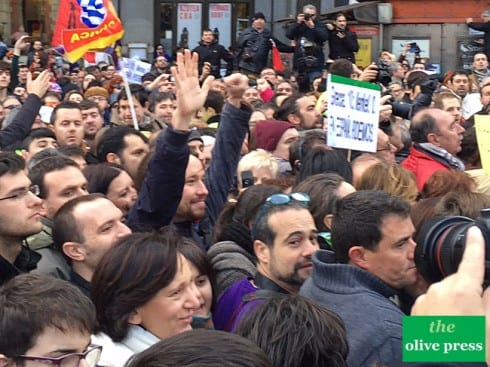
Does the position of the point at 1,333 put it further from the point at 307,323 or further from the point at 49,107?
the point at 49,107

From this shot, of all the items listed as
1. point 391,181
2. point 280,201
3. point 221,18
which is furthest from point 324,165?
point 221,18

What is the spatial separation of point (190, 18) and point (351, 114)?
21219mm

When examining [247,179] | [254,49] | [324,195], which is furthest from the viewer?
[254,49]

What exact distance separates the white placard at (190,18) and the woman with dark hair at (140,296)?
80.0 ft

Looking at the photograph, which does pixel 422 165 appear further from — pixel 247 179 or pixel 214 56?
pixel 214 56

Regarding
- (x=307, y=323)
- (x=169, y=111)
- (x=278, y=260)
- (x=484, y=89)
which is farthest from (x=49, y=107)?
(x=307, y=323)

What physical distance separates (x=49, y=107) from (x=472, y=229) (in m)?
8.57

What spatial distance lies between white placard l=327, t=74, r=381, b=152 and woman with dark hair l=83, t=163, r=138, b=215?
185 cm

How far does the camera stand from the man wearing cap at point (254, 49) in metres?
16.9

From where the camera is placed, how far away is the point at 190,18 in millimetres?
28125

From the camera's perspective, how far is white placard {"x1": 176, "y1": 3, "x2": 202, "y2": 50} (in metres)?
27.9

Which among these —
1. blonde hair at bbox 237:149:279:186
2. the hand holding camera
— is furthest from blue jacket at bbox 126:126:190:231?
the hand holding camera

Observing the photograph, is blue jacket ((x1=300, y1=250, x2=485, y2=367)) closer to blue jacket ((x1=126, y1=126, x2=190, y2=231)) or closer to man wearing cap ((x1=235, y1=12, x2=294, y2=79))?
blue jacket ((x1=126, y1=126, x2=190, y2=231))

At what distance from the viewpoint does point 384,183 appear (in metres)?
5.58
